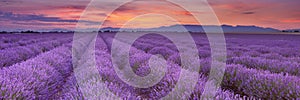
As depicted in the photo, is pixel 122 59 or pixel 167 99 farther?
pixel 122 59

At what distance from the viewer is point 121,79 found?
3.74m

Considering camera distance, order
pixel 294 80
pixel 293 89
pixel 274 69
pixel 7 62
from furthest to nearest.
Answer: pixel 7 62
pixel 274 69
pixel 294 80
pixel 293 89

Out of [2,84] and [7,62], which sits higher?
[2,84]

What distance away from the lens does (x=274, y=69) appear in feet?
17.9

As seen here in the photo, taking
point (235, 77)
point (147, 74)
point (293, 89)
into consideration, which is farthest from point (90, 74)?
point (293, 89)

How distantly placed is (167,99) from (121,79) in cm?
111

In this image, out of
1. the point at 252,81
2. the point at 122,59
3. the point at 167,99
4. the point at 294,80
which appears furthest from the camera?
the point at 122,59

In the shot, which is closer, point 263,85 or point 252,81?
point 263,85

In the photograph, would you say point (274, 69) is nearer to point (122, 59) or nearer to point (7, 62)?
point (122, 59)

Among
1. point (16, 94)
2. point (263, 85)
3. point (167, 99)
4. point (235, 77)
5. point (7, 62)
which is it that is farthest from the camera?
point (7, 62)

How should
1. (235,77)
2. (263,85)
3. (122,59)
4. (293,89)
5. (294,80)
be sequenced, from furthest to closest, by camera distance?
(122,59) < (235,77) < (263,85) < (294,80) < (293,89)

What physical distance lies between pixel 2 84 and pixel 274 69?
5.20m

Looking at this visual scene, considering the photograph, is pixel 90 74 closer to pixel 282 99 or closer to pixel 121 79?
pixel 121 79

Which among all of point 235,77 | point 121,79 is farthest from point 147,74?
point 235,77
